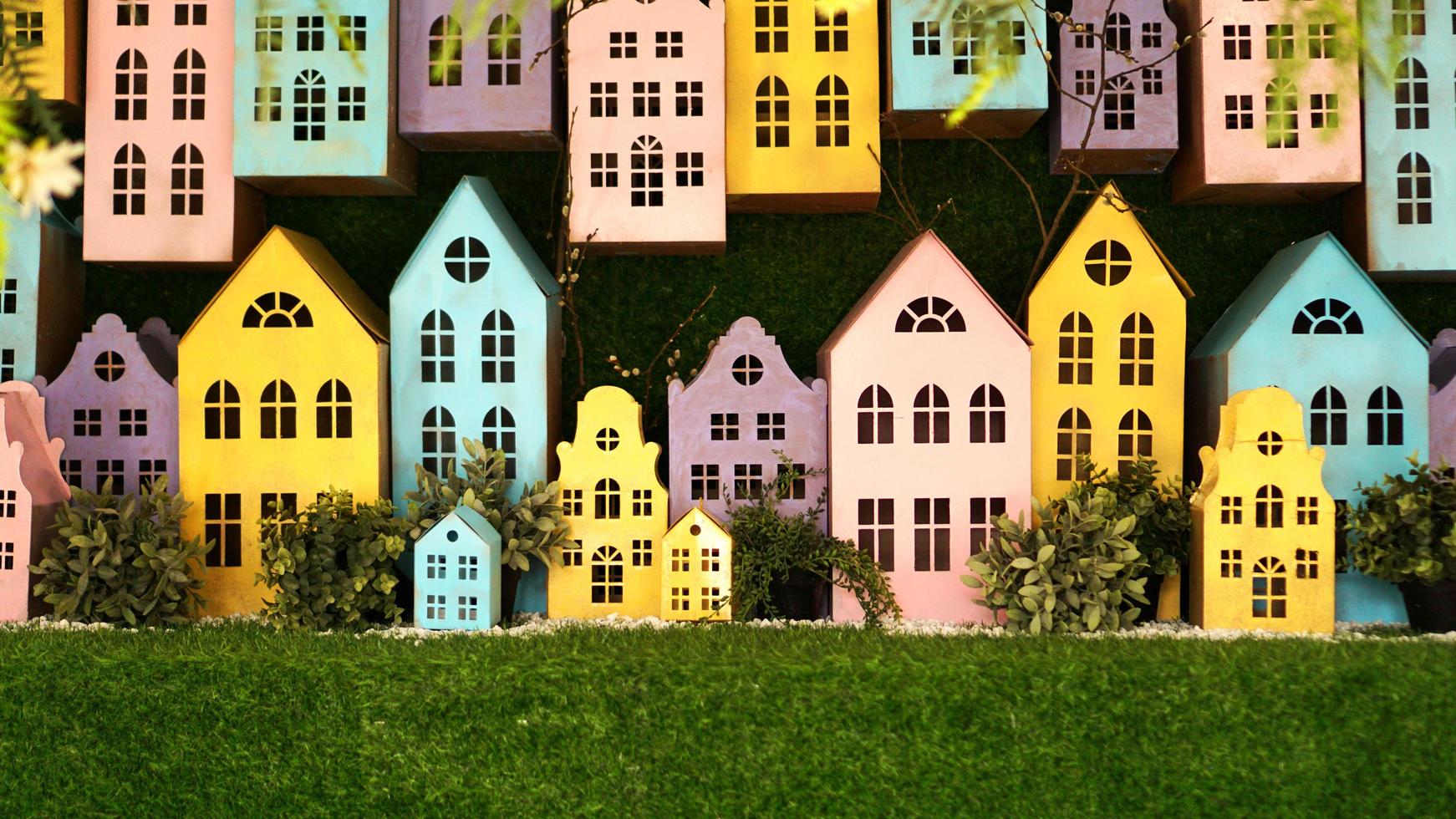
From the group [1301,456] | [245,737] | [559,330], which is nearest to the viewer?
[245,737]

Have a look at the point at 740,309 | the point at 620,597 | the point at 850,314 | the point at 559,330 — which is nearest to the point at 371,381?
the point at 559,330

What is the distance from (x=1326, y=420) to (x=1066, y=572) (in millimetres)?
579

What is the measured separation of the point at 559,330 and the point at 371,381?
0.37 meters

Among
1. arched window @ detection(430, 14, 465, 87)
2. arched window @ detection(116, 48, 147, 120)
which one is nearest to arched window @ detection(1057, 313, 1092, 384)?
arched window @ detection(430, 14, 465, 87)

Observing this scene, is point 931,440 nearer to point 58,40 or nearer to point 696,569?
point 696,569

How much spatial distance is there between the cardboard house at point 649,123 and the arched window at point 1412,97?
124cm

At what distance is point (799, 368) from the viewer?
2021mm

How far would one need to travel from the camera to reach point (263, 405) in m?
1.77

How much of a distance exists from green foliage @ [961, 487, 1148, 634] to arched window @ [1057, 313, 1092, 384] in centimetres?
24

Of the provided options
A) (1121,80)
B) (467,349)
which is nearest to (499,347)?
(467,349)

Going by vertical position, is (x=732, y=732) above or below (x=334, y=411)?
below

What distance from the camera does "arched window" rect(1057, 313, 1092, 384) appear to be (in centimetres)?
179

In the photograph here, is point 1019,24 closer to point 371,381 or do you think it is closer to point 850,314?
point 850,314

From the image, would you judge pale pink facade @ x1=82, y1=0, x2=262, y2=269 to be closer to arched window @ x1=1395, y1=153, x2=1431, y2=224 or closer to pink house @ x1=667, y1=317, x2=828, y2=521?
pink house @ x1=667, y1=317, x2=828, y2=521
